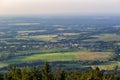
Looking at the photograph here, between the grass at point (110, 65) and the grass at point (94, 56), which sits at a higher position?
the grass at point (110, 65)

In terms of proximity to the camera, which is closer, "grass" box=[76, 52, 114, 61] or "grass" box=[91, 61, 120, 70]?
"grass" box=[91, 61, 120, 70]

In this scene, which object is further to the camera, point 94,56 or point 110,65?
point 94,56

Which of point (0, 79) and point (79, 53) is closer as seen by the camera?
point (0, 79)

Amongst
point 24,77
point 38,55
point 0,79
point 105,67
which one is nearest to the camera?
point 24,77

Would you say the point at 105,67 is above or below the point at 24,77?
below

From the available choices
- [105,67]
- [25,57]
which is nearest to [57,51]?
[25,57]

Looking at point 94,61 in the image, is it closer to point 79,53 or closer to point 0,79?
point 79,53

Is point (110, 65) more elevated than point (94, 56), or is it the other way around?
point (110, 65)

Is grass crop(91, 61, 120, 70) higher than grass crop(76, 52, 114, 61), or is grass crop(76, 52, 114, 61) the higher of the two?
grass crop(91, 61, 120, 70)

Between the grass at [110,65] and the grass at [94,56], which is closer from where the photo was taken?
the grass at [110,65]

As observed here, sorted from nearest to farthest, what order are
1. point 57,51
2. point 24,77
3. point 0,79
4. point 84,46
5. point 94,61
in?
point 24,77 → point 0,79 → point 94,61 → point 57,51 → point 84,46
